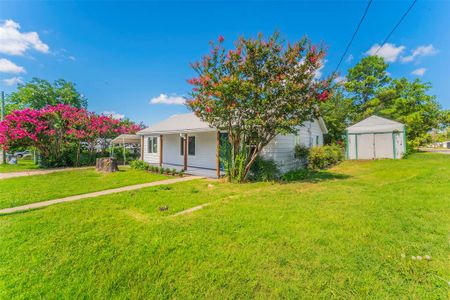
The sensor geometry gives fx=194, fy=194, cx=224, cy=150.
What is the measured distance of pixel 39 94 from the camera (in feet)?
95.5

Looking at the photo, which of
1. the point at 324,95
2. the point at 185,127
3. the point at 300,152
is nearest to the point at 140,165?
the point at 185,127

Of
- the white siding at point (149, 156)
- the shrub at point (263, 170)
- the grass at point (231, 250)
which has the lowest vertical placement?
the grass at point (231, 250)

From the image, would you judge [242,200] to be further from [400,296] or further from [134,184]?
[134,184]

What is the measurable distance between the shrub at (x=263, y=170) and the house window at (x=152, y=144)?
9890 millimetres

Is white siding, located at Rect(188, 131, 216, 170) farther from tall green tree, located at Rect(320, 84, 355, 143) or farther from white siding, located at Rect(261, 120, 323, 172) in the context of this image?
tall green tree, located at Rect(320, 84, 355, 143)

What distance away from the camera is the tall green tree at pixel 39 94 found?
2858 cm

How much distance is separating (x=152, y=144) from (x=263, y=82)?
12.1 metres

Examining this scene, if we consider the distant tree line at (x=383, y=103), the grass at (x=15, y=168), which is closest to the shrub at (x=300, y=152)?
the distant tree line at (x=383, y=103)

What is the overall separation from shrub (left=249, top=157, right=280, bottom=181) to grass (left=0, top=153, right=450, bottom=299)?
3.76 meters

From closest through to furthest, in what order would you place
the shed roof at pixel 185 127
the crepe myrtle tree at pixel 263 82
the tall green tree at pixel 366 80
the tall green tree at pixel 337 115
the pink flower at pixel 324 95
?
the crepe myrtle tree at pixel 263 82
the pink flower at pixel 324 95
the shed roof at pixel 185 127
the tall green tree at pixel 337 115
the tall green tree at pixel 366 80

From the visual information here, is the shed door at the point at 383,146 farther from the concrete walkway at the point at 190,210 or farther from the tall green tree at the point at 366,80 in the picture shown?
the concrete walkway at the point at 190,210

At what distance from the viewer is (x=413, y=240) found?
3.25 meters

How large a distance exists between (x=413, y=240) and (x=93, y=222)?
19.8ft

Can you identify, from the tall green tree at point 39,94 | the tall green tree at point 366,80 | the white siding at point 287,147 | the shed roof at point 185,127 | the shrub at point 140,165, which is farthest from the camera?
the tall green tree at point 39,94
